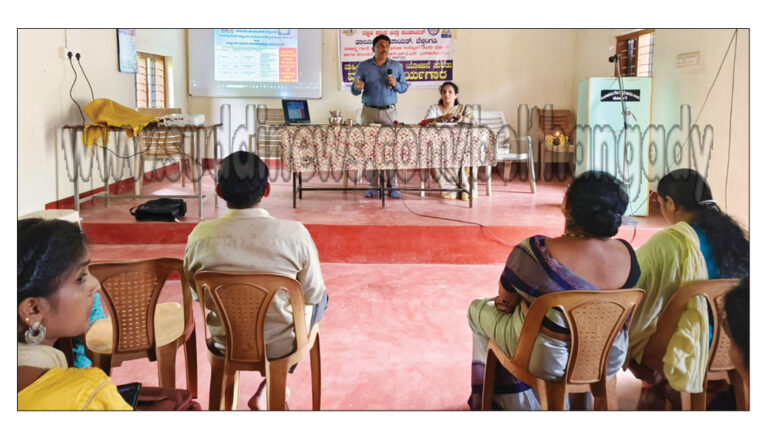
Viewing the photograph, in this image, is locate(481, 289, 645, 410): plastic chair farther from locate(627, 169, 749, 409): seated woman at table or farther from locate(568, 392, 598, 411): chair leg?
locate(627, 169, 749, 409): seated woman at table

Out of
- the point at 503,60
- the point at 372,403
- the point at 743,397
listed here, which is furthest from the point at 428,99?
the point at 743,397

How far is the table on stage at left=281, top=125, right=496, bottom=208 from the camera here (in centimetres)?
486

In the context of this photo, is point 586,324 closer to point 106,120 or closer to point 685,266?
point 685,266

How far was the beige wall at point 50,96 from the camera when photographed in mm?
4199

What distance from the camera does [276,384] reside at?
1953 millimetres

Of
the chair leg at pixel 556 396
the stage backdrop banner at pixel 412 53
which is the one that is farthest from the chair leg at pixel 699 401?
the stage backdrop banner at pixel 412 53

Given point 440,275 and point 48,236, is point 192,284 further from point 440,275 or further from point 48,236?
point 440,275

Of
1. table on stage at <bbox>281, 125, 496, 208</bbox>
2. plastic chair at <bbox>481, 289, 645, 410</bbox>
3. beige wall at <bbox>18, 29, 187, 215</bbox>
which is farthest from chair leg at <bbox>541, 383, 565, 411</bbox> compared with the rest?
beige wall at <bbox>18, 29, 187, 215</bbox>

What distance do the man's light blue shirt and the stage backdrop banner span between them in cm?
187

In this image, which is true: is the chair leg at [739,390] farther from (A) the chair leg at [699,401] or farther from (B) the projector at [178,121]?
(B) the projector at [178,121]

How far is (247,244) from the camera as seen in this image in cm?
193

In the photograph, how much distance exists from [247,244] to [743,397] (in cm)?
148

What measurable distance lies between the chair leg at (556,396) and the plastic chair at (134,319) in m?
1.17

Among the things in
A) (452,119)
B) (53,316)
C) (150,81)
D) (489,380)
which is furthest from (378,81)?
(53,316)
